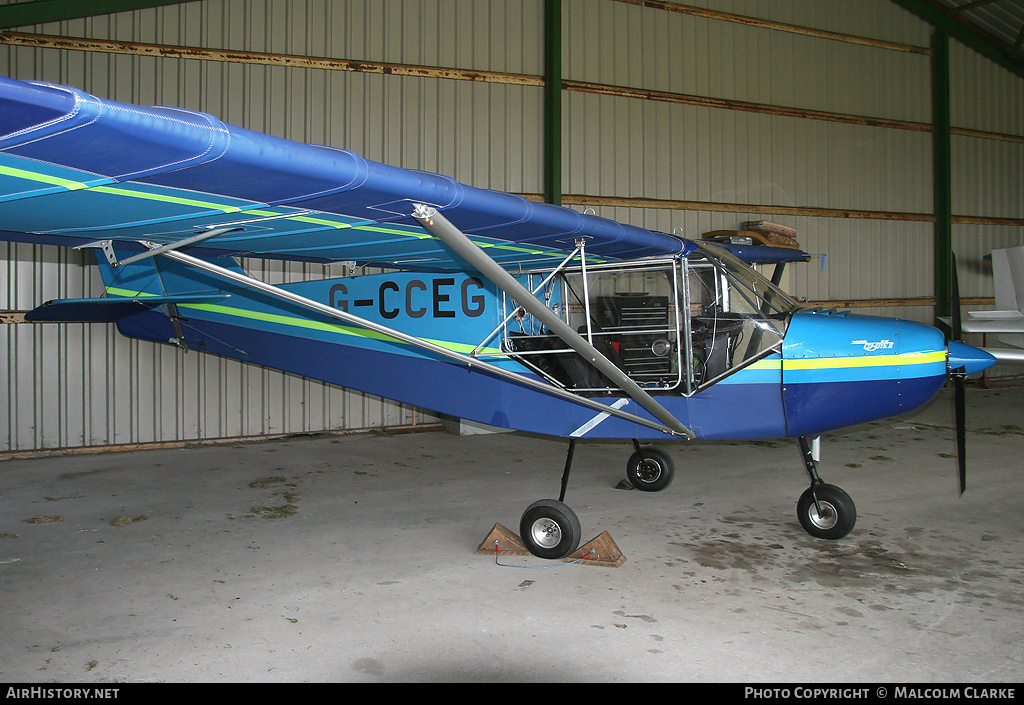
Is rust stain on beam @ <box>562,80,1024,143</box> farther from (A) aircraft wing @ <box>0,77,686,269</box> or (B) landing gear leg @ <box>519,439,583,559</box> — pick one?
(B) landing gear leg @ <box>519,439,583,559</box>

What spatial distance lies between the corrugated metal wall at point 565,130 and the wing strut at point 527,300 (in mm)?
5961

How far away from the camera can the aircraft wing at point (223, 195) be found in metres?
2.14

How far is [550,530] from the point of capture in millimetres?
4594

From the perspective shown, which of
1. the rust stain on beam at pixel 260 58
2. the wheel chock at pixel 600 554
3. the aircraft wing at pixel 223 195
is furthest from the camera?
the rust stain on beam at pixel 260 58

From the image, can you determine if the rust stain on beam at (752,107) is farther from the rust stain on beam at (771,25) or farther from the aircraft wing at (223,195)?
the aircraft wing at (223,195)

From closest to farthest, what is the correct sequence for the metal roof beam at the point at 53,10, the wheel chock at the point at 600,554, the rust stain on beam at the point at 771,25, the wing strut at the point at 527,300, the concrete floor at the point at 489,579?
the concrete floor at the point at 489,579 → the wing strut at the point at 527,300 → the wheel chock at the point at 600,554 → the metal roof beam at the point at 53,10 → the rust stain on beam at the point at 771,25

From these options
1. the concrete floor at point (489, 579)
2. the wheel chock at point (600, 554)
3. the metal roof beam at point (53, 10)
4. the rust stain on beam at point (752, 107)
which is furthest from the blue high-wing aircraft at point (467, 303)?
the rust stain on beam at point (752, 107)

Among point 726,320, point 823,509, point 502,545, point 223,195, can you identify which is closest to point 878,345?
point 726,320

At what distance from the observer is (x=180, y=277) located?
19.9ft

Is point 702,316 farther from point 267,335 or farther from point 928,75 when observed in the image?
point 928,75

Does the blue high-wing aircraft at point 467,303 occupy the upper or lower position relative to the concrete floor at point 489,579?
upper

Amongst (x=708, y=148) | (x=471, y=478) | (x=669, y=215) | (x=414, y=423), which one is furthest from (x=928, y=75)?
(x=471, y=478)

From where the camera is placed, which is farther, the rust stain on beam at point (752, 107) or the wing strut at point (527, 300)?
the rust stain on beam at point (752, 107)

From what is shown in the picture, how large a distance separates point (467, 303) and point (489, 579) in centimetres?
196
